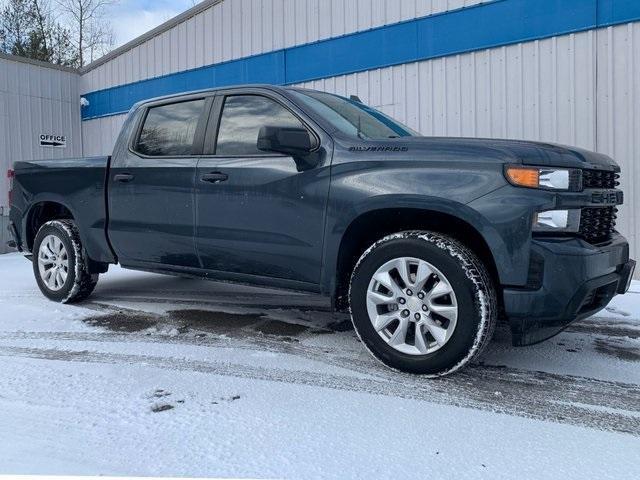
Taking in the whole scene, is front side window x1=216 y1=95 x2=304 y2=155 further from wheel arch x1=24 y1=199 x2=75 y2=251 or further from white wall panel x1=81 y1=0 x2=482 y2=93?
white wall panel x1=81 y1=0 x2=482 y2=93

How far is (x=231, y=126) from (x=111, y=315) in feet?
6.49

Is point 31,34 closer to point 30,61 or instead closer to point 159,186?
point 30,61

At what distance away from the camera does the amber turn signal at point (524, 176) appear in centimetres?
282

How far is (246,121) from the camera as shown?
394 centimetres

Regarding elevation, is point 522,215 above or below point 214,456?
above

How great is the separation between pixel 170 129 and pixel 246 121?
0.82 m

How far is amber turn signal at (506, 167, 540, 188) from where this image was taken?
9.27ft

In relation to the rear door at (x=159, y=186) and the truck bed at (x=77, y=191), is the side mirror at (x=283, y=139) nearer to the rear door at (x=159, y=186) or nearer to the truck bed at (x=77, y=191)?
the rear door at (x=159, y=186)

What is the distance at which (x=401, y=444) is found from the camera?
7.59ft

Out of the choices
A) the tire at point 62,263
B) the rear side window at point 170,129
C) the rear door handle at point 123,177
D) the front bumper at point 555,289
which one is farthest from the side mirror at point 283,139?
the tire at point 62,263

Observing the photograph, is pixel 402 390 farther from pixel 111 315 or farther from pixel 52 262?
pixel 52 262

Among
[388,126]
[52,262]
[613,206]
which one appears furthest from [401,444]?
[52,262]

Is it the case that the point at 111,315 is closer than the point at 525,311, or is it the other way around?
the point at 525,311

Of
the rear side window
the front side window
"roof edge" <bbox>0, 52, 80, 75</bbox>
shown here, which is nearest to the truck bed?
the rear side window
